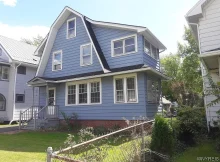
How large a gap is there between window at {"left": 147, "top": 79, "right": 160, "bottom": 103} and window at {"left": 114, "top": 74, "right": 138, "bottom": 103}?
3.60ft

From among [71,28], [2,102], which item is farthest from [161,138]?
[2,102]

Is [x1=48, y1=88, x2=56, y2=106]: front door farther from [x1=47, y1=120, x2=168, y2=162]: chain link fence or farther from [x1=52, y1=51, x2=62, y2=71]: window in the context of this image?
[x1=47, y1=120, x2=168, y2=162]: chain link fence

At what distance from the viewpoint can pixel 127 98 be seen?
A: 13141 mm

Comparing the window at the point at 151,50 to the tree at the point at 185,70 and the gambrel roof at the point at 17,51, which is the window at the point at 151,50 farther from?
the gambrel roof at the point at 17,51

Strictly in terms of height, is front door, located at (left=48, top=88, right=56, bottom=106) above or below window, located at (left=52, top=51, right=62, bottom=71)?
below

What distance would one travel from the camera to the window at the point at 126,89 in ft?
42.8

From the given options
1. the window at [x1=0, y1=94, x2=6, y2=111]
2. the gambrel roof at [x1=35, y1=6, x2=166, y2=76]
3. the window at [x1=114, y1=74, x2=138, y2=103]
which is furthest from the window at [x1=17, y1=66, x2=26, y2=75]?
the window at [x1=114, y1=74, x2=138, y2=103]

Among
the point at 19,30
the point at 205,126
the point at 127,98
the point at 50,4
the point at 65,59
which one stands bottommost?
the point at 205,126

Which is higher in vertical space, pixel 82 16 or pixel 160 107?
pixel 82 16

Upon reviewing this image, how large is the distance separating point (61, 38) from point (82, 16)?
2918 mm

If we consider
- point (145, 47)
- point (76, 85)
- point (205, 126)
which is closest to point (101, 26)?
point (145, 47)

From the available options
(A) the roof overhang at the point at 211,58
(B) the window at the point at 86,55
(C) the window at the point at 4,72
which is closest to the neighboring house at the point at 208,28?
(A) the roof overhang at the point at 211,58

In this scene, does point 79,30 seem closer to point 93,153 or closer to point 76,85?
point 76,85

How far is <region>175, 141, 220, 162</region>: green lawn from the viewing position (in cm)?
693
